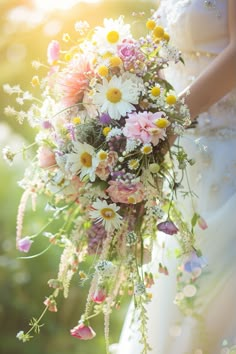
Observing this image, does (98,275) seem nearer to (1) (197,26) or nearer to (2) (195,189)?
(2) (195,189)

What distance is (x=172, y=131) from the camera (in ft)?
6.34

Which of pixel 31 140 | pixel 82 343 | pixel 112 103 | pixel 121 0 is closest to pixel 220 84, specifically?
pixel 112 103

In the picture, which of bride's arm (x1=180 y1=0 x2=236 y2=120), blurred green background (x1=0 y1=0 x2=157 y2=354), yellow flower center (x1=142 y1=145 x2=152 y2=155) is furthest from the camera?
blurred green background (x1=0 y1=0 x2=157 y2=354)

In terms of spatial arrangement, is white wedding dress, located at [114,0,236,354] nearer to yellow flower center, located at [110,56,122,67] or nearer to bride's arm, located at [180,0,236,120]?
bride's arm, located at [180,0,236,120]

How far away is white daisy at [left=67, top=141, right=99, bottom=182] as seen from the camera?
1904 millimetres

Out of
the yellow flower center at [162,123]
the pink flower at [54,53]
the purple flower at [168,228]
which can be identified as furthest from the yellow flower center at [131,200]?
the pink flower at [54,53]

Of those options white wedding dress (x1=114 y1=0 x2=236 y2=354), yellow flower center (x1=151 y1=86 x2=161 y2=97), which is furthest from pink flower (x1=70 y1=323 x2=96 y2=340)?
yellow flower center (x1=151 y1=86 x2=161 y2=97)

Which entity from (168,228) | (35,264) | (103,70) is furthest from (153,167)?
(35,264)

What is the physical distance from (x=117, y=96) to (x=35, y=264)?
3.35 metres

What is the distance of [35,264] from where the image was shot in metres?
5.06

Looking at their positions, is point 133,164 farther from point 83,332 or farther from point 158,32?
point 83,332

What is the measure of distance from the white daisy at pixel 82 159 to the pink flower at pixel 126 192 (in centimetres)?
6

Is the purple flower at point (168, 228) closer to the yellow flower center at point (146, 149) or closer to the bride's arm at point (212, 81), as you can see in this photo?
the yellow flower center at point (146, 149)

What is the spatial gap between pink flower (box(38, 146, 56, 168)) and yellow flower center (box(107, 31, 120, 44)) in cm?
38
